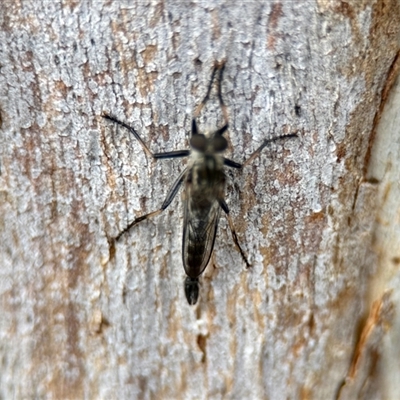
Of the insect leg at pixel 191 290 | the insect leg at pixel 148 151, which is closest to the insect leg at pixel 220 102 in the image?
the insect leg at pixel 148 151

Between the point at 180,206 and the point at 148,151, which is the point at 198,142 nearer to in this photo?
the point at 148,151

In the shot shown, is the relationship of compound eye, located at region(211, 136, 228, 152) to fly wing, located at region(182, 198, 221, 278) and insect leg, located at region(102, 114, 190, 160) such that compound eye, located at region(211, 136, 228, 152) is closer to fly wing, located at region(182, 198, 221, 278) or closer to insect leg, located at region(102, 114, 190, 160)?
insect leg, located at region(102, 114, 190, 160)

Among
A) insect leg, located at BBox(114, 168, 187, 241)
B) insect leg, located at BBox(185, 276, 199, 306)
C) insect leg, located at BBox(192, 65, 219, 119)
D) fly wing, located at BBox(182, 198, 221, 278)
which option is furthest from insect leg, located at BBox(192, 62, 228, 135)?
insect leg, located at BBox(185, 276, 199, 306)

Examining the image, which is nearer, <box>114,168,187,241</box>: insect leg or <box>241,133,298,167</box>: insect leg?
<box>241,133,298,167</box>: insect leg

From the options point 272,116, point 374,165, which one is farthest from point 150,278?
point 374,165

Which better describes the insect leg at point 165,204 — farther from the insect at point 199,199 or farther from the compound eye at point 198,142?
the compound eye at point 198,142

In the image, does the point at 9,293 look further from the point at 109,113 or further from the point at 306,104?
the point at 306,104

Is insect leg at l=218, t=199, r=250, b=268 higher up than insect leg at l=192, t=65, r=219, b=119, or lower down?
lower down
